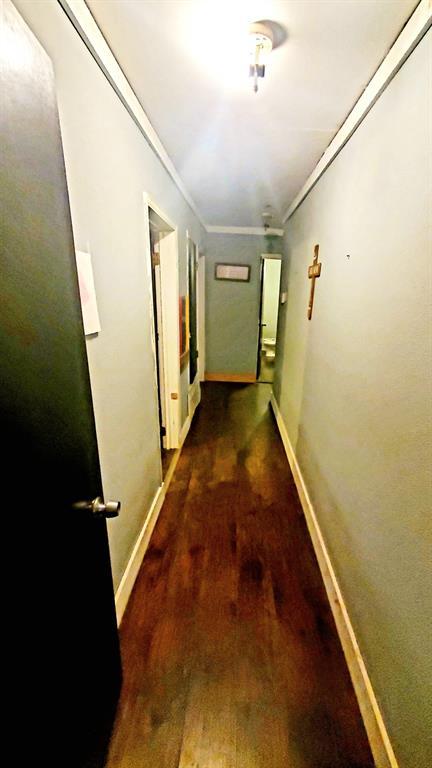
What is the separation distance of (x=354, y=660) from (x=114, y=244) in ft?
6.49

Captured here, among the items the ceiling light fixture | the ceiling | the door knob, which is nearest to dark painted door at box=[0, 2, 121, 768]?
the door knob

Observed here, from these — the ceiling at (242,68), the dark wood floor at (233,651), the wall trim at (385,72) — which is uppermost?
the ceiling at (242,68)

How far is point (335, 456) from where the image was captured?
4.97ft

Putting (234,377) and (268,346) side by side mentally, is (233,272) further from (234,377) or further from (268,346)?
(268,346)

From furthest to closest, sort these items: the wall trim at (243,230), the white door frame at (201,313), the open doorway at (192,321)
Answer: the white door frame at (201,313) → the wall trim at (243,230) → the open doorway at (192,321)

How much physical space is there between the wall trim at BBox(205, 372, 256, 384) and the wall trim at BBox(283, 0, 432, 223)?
11.0 feet

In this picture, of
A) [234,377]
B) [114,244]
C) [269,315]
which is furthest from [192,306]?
[269,315]

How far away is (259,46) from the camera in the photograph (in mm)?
999

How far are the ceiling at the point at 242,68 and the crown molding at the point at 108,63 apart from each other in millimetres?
29

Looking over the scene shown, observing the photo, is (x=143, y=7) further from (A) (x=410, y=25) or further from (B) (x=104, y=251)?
(A) (x=410, y=25)

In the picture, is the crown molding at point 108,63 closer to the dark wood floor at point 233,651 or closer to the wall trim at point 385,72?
the wall trim at point 385,72

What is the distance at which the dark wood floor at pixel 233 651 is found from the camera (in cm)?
97

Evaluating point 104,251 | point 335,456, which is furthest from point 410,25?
point 335,456

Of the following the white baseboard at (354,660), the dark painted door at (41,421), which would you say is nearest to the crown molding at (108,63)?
the dark painted door at (41,421)
